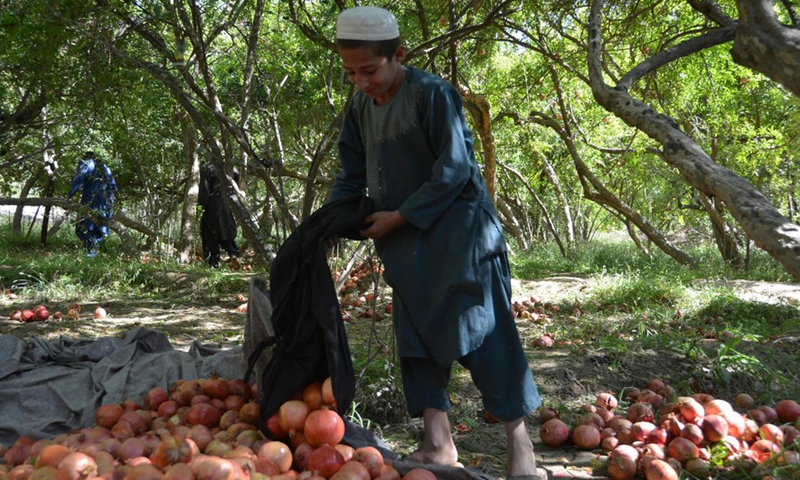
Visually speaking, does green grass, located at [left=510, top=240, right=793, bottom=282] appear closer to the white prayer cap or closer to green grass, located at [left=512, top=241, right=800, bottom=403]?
green grass, located at [left=512, top=241, right=800, bottom=403]

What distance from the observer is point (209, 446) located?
2.30m

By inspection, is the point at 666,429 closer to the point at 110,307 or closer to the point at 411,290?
the point at 411,290

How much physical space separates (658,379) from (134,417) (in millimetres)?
2862

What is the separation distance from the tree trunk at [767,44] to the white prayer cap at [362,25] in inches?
70.4

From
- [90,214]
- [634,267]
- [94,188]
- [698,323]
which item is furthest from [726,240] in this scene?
[94,188]

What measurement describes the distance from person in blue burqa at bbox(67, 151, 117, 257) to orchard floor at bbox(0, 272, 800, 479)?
283cm

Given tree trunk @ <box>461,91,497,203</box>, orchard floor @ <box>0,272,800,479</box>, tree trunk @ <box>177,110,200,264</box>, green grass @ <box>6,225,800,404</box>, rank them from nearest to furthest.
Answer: orchard floor @ <box>0,272,800,479</box>, green grass @ <box>6,225,800,404</box>, tree trunk @ <box>461,91,497,203</box>, tree trunk @ <box>177,110,200,264</box>

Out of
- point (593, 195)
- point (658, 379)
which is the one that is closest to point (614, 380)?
point (658, 379)

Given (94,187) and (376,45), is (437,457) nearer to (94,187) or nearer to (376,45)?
(376,45)

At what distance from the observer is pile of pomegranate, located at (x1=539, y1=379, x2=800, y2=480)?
8.14 feet

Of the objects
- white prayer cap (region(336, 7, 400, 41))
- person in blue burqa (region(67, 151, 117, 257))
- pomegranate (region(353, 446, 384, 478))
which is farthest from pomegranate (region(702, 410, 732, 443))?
person in blue burqa (region(67, 151, 117, 257))

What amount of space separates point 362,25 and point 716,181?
5.25 feet

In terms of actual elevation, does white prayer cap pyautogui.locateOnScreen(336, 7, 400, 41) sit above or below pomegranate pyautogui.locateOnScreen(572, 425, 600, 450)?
above

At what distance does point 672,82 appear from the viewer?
9062 millimetres
